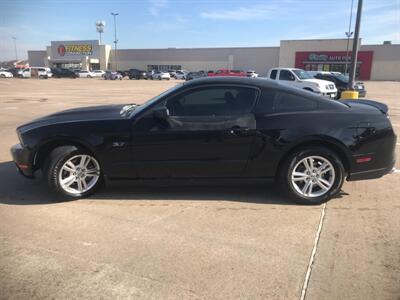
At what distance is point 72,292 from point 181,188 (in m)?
2.57

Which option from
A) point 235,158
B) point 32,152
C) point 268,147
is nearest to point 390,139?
point 268,147

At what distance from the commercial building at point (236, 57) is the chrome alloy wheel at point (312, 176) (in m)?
57.1

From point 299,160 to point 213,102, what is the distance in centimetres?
124

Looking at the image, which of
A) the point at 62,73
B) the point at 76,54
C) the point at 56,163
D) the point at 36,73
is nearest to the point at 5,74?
the point at 36,73

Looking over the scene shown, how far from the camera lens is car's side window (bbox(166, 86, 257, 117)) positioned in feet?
15.5

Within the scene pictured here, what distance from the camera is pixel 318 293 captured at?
9.62 ft

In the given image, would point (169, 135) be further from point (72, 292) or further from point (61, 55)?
point (61, 55)

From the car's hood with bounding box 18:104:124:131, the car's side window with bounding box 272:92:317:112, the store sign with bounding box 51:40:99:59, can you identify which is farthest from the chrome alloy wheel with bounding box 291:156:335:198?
the store sign with bounding box 51:40:99:59

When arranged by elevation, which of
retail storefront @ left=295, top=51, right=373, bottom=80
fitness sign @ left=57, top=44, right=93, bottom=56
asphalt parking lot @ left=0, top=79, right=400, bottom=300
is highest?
fitness sign @ left=57, top=44, right=93, bottom=56

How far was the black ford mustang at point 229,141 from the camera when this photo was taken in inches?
184

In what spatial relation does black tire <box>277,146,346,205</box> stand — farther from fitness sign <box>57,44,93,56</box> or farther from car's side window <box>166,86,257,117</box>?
fitness sign <box>57,44,93,56</box>

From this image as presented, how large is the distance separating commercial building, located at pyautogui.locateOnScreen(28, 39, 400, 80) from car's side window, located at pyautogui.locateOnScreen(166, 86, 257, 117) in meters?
57.3

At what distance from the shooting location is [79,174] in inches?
193

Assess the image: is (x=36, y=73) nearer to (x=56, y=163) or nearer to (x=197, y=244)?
(x=56, y=163)
